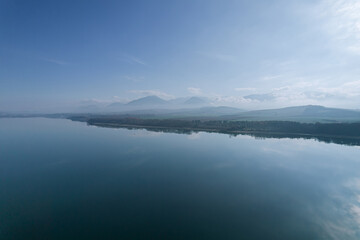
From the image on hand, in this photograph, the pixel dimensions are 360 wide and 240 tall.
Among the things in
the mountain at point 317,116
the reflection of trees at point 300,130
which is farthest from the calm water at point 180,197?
the mountain at point 317,116

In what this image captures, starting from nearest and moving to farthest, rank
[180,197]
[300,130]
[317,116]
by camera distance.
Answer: [180,197]
[300,130]
[317,116]

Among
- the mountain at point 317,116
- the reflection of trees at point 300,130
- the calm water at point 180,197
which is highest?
the mountain at point 317,116

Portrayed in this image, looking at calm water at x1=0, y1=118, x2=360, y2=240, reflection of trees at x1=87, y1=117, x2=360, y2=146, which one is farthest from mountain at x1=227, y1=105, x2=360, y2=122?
calm water at x1=0, y1=118, x2=360, y2=240

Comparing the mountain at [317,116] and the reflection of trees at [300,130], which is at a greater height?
the mountain at [317,116]

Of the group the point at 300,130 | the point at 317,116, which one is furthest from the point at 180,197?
the point at 317,116

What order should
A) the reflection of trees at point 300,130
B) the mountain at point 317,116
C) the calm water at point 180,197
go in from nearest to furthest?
the calm water at point 180,197 → the reflection of trees at point 300,130 → the mountain at point 317,116

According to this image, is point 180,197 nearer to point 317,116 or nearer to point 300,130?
point 300,130

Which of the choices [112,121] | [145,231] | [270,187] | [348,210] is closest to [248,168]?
[270,187]

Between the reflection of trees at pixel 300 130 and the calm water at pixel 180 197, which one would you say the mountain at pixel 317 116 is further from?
the calm water at pixel 180 197

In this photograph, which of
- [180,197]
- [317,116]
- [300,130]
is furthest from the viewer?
[317,116]
